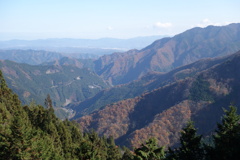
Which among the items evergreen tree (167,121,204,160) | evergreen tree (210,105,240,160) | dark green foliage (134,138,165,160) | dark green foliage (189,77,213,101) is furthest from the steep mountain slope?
dark green foliage (134,138,165,160)

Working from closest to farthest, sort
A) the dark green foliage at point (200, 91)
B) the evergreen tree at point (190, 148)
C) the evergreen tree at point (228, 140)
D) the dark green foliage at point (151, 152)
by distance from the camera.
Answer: the dark green foliage at point (151, 152)
the evergreen tree at point (228, 140)
the evergreen tree at point (190, 148)
the dark green foliage at point (200, 91)

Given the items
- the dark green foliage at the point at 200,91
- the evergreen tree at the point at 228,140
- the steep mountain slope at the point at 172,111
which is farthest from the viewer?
the dark green foliage at the point at 200,91

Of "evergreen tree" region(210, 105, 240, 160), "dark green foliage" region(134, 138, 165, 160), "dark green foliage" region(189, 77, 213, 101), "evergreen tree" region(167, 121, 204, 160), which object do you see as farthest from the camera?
"dark green foliage" region(189, 77, 213, 101)

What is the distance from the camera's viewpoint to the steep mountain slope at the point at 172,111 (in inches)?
5546

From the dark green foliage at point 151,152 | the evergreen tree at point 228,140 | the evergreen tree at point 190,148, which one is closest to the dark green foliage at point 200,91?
Result: the evergreen tree at point 228,140

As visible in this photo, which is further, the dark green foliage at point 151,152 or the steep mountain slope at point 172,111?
the steep mountain slope at point 172,111

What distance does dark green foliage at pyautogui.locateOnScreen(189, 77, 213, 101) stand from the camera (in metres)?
172

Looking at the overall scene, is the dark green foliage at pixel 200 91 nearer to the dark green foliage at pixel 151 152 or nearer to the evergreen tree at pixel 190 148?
the evergreen tree at pixel 190 148

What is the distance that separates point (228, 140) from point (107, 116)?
15861 centimetres

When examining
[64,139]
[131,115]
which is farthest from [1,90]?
[131,115]

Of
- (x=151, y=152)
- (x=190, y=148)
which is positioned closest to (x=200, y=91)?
(x=190, y=148)

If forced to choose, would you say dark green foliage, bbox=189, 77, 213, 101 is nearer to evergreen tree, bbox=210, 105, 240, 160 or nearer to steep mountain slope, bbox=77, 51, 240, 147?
steep mountain slope, bbox=77, 51, 240, 147

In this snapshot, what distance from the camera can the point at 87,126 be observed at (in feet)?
562

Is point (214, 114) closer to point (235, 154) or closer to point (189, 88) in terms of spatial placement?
point (189, 88)
